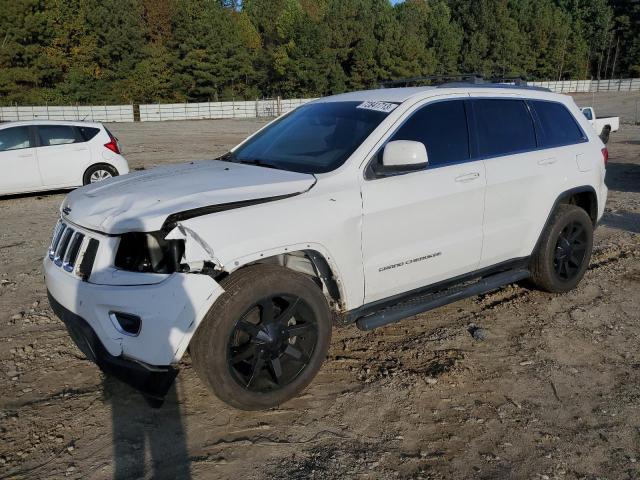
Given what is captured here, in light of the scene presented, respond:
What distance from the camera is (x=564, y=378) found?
391 centimetres

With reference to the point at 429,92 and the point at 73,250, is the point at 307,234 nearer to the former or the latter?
the point at 73,250

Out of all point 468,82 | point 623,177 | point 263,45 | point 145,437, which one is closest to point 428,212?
point 468,82

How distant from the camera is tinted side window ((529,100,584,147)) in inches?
201

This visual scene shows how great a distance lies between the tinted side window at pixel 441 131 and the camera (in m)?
4.14

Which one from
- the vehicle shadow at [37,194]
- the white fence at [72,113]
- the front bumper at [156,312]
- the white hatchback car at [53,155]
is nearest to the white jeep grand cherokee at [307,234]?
the front bumper at [156,312]

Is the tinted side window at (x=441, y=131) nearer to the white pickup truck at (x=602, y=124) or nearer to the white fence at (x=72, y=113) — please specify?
the white pickup truck at (x=602, y=124)

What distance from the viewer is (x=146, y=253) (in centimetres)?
323

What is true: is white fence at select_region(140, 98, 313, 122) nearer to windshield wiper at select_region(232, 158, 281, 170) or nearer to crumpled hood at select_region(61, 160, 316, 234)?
windshield wiper at select_region(232, 158, 281, 170)

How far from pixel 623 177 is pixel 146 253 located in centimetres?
1201

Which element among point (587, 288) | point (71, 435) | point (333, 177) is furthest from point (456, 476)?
point (587, 288)

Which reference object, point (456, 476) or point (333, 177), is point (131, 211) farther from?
point (456, 476)

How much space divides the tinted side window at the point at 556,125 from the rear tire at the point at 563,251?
1.99ft

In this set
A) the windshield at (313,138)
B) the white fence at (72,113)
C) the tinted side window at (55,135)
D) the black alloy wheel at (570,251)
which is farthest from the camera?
the white fence at (72,113)

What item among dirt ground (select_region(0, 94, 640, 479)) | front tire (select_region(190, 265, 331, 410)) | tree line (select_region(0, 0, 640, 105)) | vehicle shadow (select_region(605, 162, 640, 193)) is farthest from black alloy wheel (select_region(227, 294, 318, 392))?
tree line (select_region(0, 0, 640, 105))
